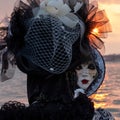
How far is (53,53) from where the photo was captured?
224 cm

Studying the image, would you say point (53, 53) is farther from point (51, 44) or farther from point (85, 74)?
point (85, 74)

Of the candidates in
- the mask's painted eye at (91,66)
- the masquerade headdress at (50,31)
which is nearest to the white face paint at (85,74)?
→ the mask's painted eye at (91,66)

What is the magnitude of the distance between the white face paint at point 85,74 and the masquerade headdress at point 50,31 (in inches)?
4.4

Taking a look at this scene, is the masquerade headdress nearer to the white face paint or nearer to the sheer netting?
the sheer netting

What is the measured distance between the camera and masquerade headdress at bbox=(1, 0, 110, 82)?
7.37 feet

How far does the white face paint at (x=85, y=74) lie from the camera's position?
2.45 meters

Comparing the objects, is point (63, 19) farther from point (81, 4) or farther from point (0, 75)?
point (0, 75)

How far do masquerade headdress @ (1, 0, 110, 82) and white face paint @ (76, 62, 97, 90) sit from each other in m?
0.11

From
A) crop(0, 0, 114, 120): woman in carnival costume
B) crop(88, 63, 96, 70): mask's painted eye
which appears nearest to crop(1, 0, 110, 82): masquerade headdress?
crop(0, 0, 114, 120): woman in carnival costume

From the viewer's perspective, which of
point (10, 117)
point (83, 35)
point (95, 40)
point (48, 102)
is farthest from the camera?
point (95, 40)

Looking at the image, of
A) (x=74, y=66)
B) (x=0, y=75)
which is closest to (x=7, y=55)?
(x=0, y=75)

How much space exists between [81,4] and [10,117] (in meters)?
0.61

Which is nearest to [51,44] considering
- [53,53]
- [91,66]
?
[53,53]

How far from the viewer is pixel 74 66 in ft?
7.54
